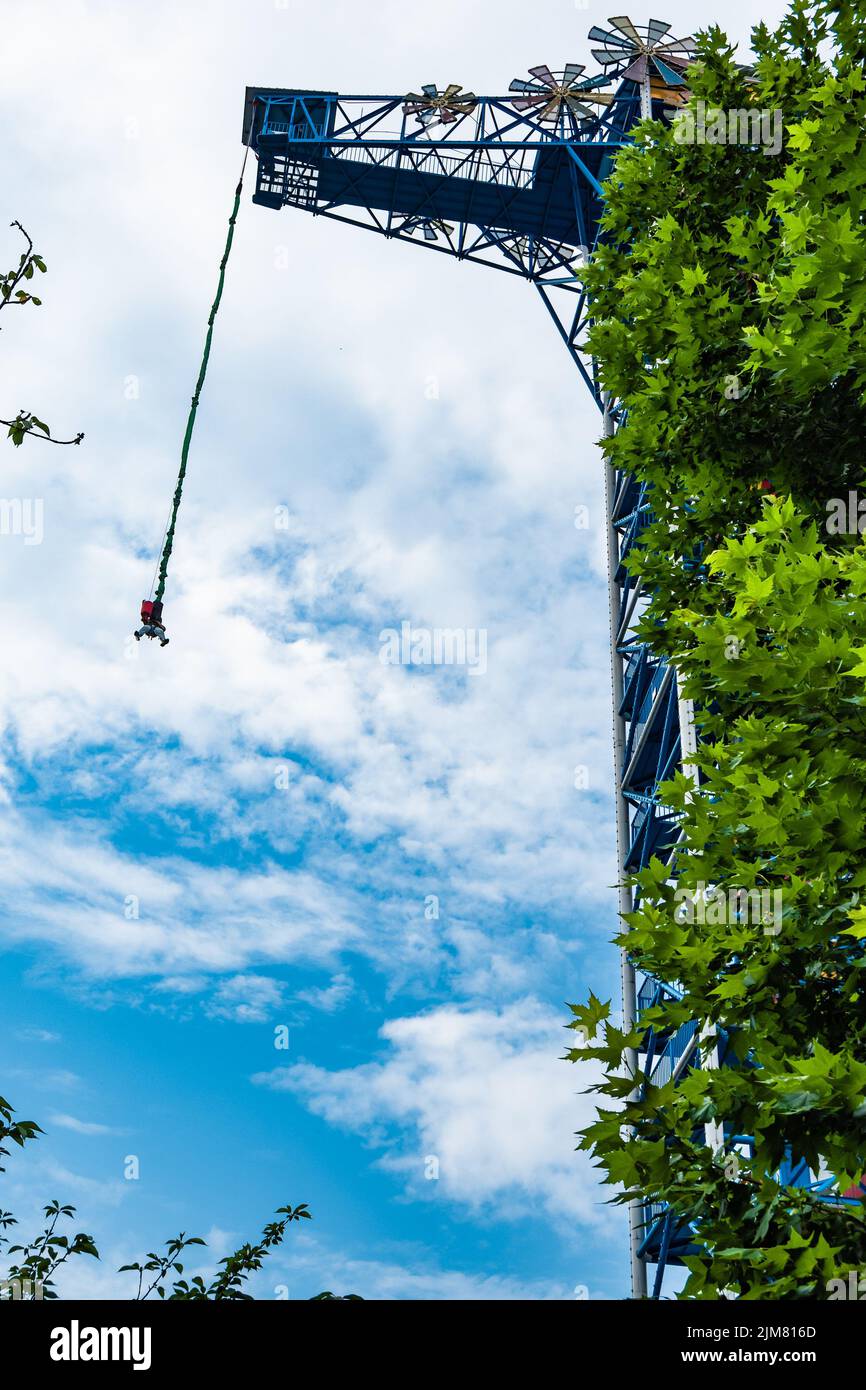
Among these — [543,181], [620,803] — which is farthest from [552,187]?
[620,803]

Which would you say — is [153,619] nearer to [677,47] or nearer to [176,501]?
[176,501]

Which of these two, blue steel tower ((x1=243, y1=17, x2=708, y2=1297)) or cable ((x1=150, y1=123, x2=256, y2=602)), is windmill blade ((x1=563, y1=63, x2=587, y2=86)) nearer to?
blue steel tower ((x1=243, y1=17, x2=708, y2=1297))

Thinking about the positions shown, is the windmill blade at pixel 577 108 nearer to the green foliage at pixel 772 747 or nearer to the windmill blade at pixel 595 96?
the windmill blade at pixel 595 96

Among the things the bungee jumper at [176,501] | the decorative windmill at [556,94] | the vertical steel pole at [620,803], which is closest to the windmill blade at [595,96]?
the decorative windmill at [556,94]

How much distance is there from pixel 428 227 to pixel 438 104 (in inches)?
143

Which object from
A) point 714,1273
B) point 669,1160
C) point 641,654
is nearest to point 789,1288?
point 714,1273

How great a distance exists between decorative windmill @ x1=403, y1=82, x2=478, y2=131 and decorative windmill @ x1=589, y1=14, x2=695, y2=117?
4.02 meters

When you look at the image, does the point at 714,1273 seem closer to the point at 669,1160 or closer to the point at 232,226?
the point at 669,1160

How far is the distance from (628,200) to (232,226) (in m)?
7.78

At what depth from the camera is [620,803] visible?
28.4m
